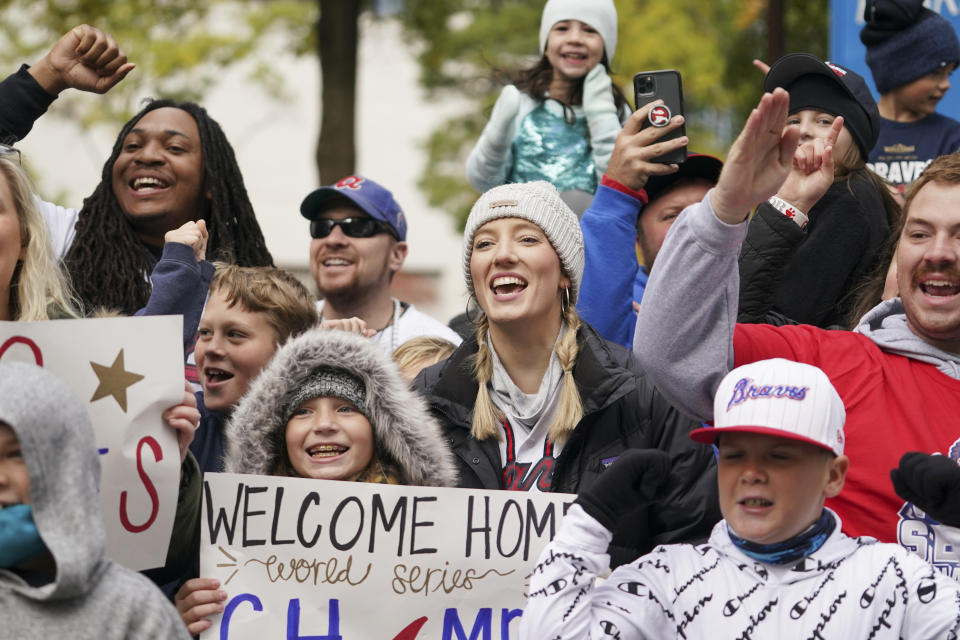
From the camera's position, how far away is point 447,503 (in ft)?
13.2

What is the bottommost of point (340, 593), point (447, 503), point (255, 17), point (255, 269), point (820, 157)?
point (340, 593)

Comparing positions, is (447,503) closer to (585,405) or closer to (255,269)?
(585,405)

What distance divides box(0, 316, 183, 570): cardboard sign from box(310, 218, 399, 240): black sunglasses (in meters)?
2.57

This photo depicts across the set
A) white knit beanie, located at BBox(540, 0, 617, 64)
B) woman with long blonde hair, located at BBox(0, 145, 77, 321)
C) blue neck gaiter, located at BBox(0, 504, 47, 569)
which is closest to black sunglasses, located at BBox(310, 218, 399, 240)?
white knit beanie, located at BBox(540, 0, 617, 64)

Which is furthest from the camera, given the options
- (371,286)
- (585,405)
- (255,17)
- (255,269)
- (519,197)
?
(255,17)

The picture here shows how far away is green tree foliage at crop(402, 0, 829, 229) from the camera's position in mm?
14867

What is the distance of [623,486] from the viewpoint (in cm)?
335

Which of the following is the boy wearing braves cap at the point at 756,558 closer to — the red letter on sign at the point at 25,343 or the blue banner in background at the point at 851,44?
the red letter on sign at the point at 25,343

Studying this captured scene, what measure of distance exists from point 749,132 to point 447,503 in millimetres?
1407

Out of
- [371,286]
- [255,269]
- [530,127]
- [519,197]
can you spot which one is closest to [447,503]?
[519,197]

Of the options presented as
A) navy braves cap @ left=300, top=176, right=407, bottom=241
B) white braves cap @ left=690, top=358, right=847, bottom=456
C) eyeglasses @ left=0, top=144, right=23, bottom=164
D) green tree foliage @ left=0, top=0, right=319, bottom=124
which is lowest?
white braves cap @ left=690, top=358, right=847, bottom=456

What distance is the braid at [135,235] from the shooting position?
5172mm

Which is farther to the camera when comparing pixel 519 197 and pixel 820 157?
pixel 519 197

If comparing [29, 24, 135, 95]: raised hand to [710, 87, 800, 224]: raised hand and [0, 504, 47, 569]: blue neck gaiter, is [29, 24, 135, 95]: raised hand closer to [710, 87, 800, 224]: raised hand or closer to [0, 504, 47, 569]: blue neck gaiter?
[0, 504, 47, 569]: blue neck gaiter
